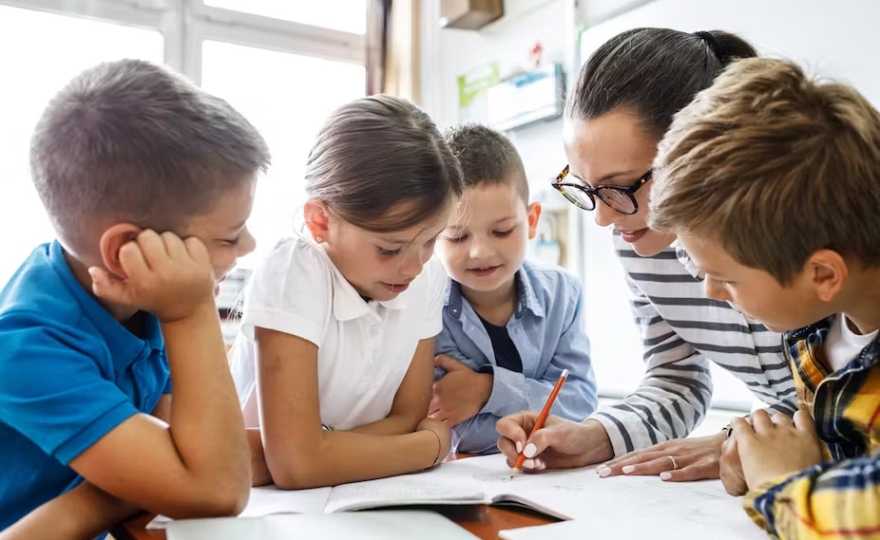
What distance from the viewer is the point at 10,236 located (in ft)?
7.76

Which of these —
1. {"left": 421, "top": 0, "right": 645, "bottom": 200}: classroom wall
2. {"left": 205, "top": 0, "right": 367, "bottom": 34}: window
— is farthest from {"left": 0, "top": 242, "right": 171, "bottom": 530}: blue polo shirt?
{"left": 205, "top": 0, "right": 367, "bottom": 34}: window

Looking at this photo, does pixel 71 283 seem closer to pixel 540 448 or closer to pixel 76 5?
pixel 540 448

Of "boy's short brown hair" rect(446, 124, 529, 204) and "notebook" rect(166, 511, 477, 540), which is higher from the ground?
"boy's short brown hair" rect(446, 124, 529, 204)

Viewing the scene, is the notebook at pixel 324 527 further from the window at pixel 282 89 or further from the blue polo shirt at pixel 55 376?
the window at pixel 282 89

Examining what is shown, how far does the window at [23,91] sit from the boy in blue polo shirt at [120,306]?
1760mm

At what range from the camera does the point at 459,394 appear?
1.23 m

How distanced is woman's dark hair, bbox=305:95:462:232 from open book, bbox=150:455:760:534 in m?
0.37

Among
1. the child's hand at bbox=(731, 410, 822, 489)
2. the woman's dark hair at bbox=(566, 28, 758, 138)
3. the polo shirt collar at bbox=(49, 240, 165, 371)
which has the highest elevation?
the woman's dark hair at bbox=(566, 28, 758, 138)

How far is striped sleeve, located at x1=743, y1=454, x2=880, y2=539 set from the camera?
52 cm

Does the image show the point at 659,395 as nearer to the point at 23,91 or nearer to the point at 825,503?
the point at 825,503

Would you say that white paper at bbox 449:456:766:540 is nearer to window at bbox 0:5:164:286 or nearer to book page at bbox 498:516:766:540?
book page at bbox 498:516:766:540

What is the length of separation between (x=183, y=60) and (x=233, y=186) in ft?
7.03

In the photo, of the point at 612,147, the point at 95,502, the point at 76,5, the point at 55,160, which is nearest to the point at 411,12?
the point at 76,5

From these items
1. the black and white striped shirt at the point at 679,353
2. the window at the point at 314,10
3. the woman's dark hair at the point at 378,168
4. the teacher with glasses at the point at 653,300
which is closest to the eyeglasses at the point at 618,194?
the teacher with glasses at the point at 653,300
